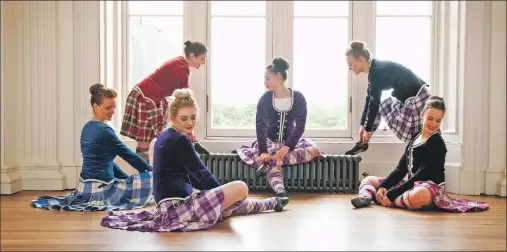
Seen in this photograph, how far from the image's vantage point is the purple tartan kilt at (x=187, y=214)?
2.42 metres

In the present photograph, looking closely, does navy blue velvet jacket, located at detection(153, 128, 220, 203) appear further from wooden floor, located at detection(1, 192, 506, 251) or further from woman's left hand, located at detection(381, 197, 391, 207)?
woman's left hand, located at detection(381, 197, 391, 207)

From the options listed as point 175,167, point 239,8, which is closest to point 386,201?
point 175,167

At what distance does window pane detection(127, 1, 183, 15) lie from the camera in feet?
13.8

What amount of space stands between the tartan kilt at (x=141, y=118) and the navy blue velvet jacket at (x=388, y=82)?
147 centimetres

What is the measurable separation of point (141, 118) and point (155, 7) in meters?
1.13

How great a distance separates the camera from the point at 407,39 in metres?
4.21

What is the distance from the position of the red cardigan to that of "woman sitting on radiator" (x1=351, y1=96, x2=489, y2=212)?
1.47 meters

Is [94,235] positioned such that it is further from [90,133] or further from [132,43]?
[132,43]

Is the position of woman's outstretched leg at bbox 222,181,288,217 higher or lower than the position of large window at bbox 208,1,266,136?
lower

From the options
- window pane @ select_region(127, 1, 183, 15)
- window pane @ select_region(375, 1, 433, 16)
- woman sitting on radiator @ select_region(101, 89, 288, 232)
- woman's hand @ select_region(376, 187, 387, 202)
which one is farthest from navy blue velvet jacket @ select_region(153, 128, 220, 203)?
window pane @ select_region(375, 1, 433, 16)

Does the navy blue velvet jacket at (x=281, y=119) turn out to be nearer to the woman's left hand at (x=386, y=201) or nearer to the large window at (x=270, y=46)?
the large window at (x=270, y=46)

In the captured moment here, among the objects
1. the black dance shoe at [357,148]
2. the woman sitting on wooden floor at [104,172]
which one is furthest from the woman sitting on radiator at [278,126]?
the woman sitting on wooden floor at [104,172]

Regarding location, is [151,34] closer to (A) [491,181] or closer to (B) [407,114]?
(B) [407,114]

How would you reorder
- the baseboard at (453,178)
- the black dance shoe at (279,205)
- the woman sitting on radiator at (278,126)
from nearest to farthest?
the black dance shoe at (279,205), the woman sitting on radiator at (278,126), the baseboard at (453,178)
